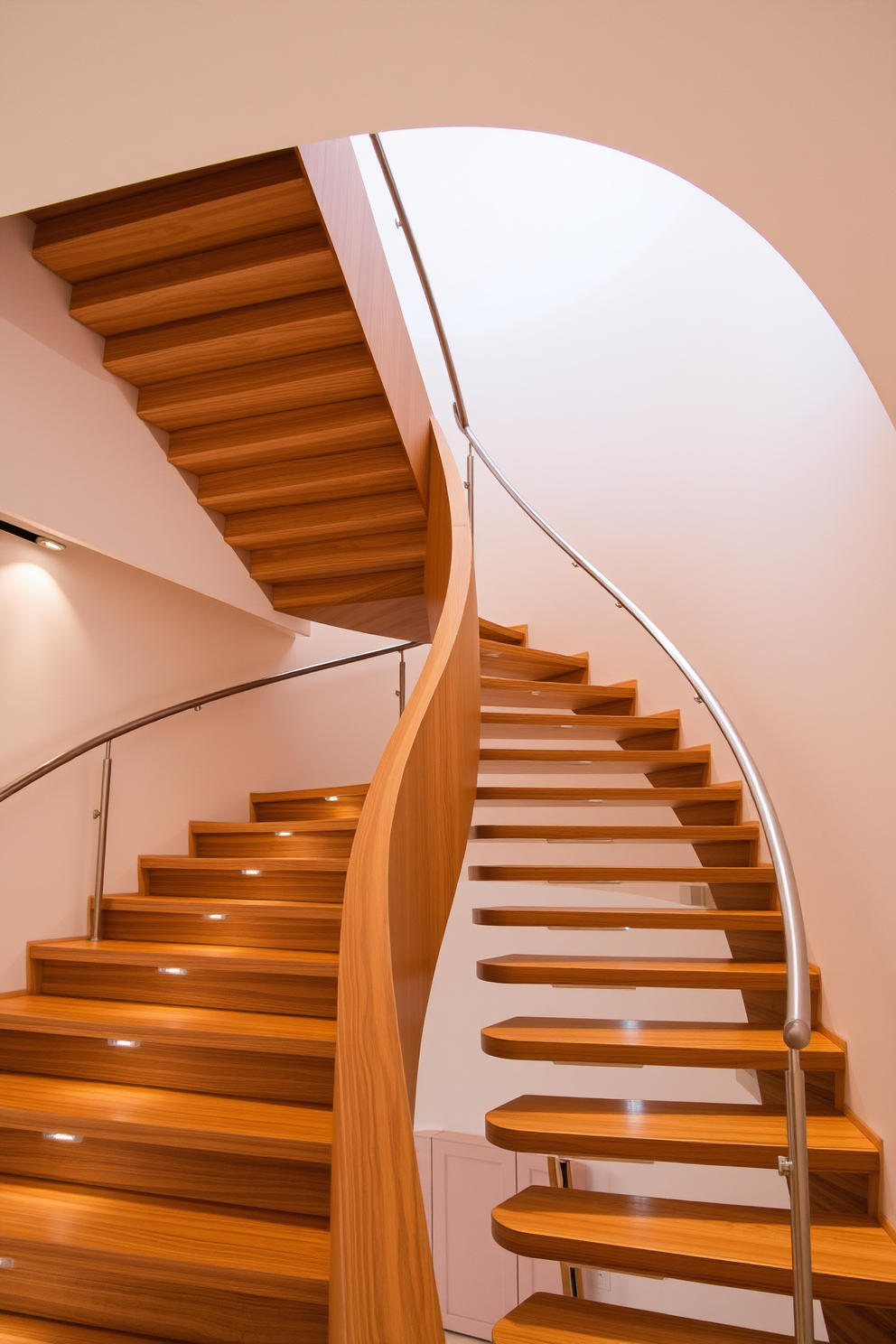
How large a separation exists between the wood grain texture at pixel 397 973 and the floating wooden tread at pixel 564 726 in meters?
0.55

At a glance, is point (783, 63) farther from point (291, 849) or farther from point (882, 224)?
point (291, 849)

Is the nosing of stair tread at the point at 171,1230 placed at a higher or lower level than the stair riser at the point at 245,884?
lower

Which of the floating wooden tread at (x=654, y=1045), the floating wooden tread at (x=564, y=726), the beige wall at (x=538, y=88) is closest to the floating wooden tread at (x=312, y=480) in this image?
the floating wooden tread at (x=564, y=726)

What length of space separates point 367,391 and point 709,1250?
2891mm

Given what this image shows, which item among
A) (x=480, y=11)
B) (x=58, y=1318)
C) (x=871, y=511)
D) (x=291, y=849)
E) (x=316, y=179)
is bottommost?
(x=58, y=1318)

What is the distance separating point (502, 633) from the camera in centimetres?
488

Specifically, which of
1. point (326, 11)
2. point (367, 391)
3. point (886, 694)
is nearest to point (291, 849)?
point (367, 391)

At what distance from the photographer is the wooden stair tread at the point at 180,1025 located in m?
2.52

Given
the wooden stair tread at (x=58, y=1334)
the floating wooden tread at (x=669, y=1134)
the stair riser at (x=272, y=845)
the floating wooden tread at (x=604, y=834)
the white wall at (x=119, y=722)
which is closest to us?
the wooden stair tread at (x=58, y=1334)

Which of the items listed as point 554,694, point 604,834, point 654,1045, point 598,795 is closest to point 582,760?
point 598,795

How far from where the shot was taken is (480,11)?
1336 millimetres

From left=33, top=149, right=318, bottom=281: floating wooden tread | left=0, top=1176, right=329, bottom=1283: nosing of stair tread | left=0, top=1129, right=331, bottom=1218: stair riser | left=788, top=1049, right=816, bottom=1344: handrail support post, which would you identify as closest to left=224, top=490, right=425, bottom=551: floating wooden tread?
left=33, top=149, right=318, bottom=281: floating wooden tread

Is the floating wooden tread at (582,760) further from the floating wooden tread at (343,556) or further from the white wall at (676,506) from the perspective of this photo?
the floating wooden tread at (343,556)

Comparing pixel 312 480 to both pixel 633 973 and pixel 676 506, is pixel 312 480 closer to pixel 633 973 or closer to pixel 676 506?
pixel 676 506
